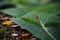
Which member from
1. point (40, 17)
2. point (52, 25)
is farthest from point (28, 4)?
point (52, 25)

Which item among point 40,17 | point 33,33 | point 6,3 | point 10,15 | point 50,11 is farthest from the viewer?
point 6,3

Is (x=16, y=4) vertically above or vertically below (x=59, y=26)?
above

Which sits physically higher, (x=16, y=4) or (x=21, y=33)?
(x=16, y=4)

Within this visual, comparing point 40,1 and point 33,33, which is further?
point 40,1

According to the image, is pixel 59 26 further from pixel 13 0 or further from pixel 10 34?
pixel 13 0

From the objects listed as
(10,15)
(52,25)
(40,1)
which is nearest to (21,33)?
(52,25)

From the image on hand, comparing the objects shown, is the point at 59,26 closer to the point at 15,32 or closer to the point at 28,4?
the point at 15,32

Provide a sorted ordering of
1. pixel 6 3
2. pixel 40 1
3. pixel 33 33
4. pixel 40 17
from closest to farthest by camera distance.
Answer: pixel 33 33
pixel 40 17
pixel 6 3
pixel 40 1

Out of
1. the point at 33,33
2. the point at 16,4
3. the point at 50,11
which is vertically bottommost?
the point at 33,33

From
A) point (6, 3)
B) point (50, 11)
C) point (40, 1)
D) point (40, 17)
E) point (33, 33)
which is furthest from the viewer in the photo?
point (40, 1)
